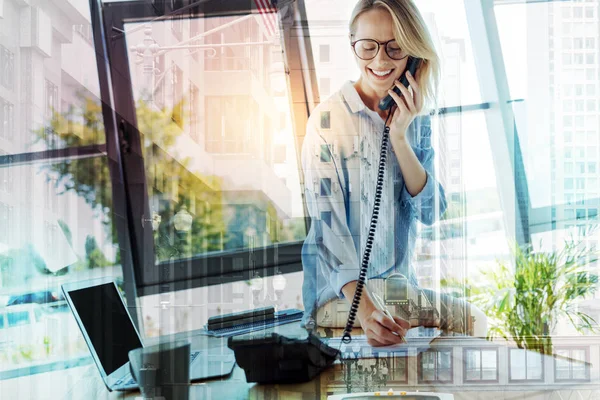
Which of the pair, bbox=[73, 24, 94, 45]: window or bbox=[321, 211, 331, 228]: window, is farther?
bbox=[73, 24, 94, 45]: window

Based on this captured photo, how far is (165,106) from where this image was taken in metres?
2.39

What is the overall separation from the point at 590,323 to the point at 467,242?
20.8 inches

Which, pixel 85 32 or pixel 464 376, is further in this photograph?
pixel 85 32

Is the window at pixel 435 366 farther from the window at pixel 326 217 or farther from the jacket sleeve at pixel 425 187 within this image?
the window at pixel 326 217

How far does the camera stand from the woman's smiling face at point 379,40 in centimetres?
228

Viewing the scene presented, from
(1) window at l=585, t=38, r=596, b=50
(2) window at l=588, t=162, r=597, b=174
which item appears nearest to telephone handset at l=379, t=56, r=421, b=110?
(1) window at l=585, t=38, r=596, b=50

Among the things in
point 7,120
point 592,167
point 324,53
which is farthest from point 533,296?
point 7,120

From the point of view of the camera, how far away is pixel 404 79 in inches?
90.4

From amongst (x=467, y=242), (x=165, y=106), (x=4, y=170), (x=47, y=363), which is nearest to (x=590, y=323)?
(x=467, y=242)

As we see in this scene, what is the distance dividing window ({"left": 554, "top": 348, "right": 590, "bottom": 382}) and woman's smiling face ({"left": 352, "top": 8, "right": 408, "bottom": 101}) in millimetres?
1151

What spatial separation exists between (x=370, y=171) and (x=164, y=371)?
106 centimetres

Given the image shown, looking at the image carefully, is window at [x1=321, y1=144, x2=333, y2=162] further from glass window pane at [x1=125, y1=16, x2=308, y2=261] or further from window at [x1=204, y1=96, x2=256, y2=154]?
window at [x1=204, y1=96, x2=256, y2=154]

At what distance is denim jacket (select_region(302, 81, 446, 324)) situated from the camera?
7.52ft

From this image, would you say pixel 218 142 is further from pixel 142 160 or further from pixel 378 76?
pixel 378 76
